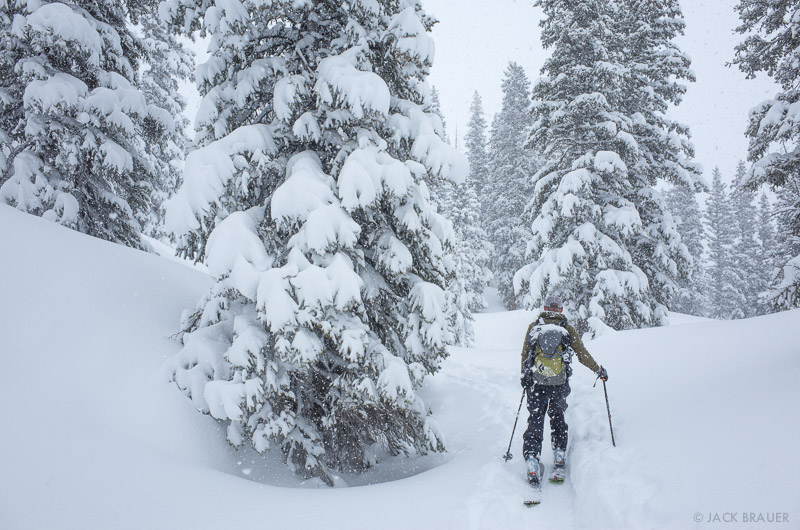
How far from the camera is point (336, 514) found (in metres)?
4.54

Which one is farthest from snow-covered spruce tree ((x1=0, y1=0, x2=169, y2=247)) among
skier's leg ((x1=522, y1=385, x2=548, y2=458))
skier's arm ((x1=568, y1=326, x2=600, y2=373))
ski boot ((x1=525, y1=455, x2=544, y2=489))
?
ski boot ((x1=525, y1=455, x2=544, y2=489))

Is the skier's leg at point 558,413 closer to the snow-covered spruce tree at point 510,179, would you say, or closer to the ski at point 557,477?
the ski at point 557,477

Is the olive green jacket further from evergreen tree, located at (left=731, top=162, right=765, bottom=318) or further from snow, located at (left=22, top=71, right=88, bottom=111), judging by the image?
evergreen tree, located at (left=731, top=162, right=765, bottom=318)

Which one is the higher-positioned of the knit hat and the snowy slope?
the knit hat

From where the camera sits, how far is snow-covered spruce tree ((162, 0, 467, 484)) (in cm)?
551

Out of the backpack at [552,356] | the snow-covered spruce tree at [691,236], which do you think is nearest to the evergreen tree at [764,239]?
the snow-covered spruce tree at [691,236]

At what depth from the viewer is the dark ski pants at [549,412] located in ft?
18.7

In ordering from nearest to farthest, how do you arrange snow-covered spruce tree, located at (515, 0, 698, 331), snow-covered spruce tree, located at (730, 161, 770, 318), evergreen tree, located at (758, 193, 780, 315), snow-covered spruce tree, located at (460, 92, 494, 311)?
1. snow-covered spruce tree, located at (515, 0, 698, 331)
2. snow-covered spruce tree, located at (460, 92, 494, 311)
3. evergreen tree, located at (758, 193, 780, 315)
4. snow-covered spruce tree, located at (730, 161, 770, 318)

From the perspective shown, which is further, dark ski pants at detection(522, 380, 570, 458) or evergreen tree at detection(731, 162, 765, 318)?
evergreen tree at detection(731, 162, 765, 318)

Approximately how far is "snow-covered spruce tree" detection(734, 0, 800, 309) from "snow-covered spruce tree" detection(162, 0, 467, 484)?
301 inches

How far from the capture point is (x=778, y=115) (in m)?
9.61

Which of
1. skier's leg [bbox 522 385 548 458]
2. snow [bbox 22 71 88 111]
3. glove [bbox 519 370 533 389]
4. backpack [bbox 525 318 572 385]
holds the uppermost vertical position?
snow [bbox 22 71 88 111]

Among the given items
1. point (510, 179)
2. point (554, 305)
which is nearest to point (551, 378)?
point (554, 305)

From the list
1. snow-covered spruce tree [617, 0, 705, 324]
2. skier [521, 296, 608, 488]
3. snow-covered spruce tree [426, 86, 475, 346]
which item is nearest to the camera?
skier [521, 296, 608, 488]
